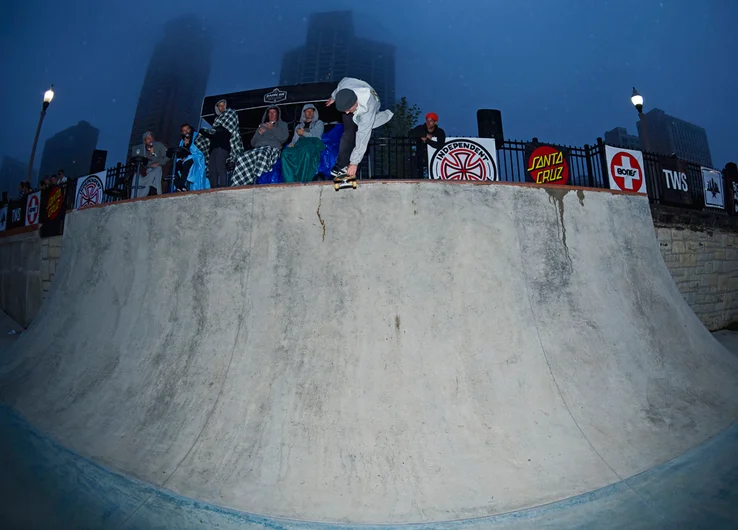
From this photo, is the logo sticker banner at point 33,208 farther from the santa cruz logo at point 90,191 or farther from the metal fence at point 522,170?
the santa cruz logo at point 90,191

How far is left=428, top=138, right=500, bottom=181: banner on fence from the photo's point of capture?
714cm

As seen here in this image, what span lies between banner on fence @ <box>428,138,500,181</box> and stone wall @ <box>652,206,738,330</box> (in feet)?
12.6

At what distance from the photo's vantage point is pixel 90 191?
902cm

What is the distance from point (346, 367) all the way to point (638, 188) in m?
7.67

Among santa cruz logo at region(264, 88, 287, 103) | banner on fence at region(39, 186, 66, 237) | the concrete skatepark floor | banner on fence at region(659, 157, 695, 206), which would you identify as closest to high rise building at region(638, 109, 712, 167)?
banner on fence at region(659, 157, 695, 206)

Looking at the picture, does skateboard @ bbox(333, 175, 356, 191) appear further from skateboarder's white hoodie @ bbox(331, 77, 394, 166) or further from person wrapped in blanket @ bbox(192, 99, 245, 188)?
person wrapped in blanket @ bbox(192, 99, 245, 188)

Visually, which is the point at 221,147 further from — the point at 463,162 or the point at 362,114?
the point at 463,162

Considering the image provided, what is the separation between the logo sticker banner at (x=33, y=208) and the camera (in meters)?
9.89

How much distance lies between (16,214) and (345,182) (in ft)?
38.3

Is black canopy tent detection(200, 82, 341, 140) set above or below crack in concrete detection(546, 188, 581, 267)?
above

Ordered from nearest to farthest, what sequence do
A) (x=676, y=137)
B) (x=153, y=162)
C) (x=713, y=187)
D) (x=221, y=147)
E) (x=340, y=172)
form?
(x=340, y=172) < (x=221, y=147) < (x=153, y=162) < (x=713, y=187) < (x=676, y=137)

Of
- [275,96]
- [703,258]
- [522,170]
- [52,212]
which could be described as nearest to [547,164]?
[522,170]

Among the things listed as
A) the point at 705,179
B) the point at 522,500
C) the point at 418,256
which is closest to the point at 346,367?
the point at 418,256

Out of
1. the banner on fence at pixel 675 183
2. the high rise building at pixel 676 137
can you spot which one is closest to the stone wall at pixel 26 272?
the banner on fence at pixel 675 183
